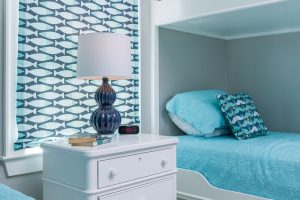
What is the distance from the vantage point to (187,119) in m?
2.41

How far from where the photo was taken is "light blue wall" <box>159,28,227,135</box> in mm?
2609

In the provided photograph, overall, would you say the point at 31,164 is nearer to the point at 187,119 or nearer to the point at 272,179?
the point at 187,119

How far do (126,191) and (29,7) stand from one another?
1153 mm

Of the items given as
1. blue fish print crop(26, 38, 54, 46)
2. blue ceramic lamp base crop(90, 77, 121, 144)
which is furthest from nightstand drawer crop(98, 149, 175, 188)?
blue fish print crop(26, 38, 54, 46)

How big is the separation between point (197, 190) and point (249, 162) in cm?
44

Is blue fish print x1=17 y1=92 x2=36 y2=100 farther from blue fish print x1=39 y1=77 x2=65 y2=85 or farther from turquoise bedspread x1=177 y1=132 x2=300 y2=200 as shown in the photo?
turquoise bedspread x1=177 y1=132 x2=300 y2=200

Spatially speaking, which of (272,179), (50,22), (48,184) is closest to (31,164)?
(48,184)

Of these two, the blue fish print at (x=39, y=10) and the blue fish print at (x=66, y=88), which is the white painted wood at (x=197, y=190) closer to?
the blue fish print at (x=66, y=88)

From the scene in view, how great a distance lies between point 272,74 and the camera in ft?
9.39

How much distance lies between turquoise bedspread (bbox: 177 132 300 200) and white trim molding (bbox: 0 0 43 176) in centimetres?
103

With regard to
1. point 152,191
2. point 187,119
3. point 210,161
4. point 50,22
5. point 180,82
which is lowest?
point 152,191

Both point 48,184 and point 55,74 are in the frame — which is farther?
point 55,74

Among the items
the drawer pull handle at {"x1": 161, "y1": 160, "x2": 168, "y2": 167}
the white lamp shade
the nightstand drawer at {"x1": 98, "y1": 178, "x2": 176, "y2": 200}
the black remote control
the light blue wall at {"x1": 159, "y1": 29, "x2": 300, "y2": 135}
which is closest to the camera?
the nightstand drawer at {"x1": 98, "y1": 178, "x2": 176, "y2": 200}

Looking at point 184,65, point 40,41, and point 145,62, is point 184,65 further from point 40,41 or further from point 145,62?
point 40,41
